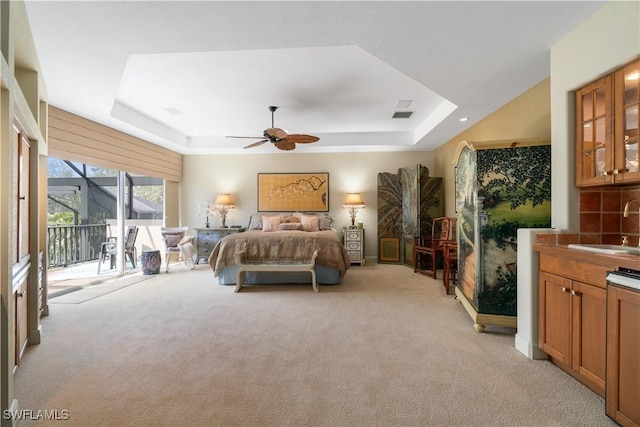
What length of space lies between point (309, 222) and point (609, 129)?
15.3 ft

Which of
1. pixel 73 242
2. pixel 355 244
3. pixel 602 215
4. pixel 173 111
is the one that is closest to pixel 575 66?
pixel 602 215

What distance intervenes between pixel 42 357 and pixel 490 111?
5472 millimetres

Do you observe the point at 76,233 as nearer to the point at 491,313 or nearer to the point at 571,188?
the point at 491,313

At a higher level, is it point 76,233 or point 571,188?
point 571,188

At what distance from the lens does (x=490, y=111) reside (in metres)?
3.90

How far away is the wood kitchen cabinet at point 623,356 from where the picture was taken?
4.68 ft

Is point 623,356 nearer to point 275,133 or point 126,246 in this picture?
point 275,133

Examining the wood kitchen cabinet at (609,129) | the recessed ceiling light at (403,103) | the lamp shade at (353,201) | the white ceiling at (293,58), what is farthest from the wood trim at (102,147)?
the wood kitchen cabinet at (609,129)

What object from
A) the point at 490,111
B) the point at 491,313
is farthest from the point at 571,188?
the point at 490,111

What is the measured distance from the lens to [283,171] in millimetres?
6793

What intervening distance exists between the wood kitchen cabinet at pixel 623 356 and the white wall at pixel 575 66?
0.86m

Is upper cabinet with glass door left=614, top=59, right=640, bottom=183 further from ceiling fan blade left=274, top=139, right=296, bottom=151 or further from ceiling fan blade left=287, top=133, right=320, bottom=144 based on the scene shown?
ceiling fan blade left=274, top=139, right=296, bottom=151

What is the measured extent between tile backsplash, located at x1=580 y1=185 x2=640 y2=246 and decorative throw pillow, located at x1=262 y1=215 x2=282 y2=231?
4.67 metres

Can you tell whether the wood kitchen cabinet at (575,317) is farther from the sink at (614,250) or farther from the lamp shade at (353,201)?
the lamp shade at (353,201)
